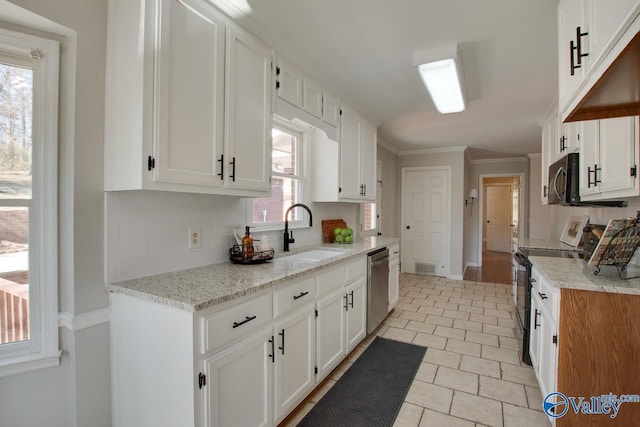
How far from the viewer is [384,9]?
5.98 feet

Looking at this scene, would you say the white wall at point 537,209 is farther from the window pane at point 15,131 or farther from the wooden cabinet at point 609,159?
the window pane at point 15,131

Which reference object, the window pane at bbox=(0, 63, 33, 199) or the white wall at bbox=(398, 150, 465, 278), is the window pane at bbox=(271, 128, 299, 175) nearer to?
the window pane at bbox=(0, 63, 33, 199)

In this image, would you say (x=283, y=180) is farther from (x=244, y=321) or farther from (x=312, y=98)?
(x=244, y=321)

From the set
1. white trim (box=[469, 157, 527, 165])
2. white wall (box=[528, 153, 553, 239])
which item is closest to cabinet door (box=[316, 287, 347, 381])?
white wall (box=[528, 153, 553, 239])

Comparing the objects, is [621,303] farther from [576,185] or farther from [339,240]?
[339,240]

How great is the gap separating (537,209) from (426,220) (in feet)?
6.98

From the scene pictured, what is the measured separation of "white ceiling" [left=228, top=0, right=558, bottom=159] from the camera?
1819 mm

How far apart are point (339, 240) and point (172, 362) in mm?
2260

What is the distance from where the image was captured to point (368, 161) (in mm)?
3750

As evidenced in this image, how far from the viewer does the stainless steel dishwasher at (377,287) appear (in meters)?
2.94

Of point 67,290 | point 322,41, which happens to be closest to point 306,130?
point 322,41

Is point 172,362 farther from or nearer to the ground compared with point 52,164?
nearer to the ground

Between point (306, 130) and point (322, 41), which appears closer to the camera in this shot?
point (322, 41)

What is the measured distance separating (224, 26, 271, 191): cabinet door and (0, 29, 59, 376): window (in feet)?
2.62
